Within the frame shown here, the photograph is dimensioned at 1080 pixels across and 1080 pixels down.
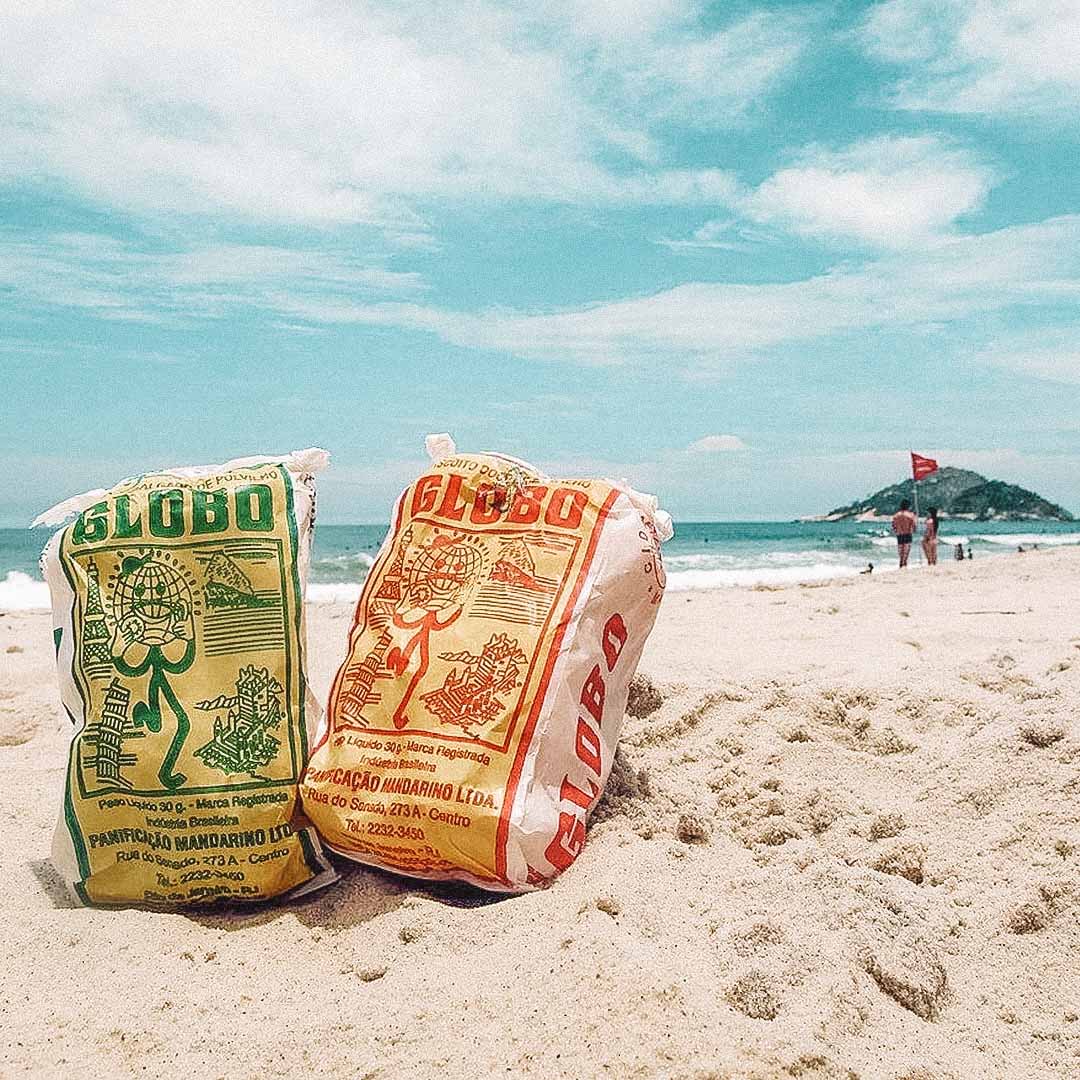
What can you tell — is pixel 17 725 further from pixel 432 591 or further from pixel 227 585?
pixel 432 591

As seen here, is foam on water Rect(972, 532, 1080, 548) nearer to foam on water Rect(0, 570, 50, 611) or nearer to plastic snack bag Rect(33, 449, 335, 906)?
foam on water Rect(0, 570, 50, 611)

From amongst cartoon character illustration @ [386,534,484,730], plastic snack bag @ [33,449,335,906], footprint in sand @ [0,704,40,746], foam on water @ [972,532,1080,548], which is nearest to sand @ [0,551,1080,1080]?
plastic snack bag @ [33,449,335,906]

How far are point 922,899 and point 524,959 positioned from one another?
31.5 inches

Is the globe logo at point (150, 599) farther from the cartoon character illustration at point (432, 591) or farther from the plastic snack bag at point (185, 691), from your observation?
the cartoon character illustration at point (432, 591)

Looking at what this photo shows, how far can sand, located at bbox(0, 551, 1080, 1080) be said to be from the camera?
1.53 m

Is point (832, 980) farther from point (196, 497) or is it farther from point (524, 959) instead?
point (196, 497)

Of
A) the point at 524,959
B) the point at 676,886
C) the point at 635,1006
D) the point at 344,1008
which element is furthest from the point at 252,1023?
the point at 676,886

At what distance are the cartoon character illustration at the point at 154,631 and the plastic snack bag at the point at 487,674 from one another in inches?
13.0

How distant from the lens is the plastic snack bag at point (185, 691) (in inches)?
82.9

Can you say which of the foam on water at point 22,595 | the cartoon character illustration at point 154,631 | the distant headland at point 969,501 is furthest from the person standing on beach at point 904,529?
the distant headland at point 969,501

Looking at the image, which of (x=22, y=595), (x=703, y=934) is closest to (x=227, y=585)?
(x=703, y=934)

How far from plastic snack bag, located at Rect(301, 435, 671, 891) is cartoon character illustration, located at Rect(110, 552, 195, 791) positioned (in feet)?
1.08

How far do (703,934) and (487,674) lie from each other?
67cm

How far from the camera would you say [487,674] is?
2.16 meters
